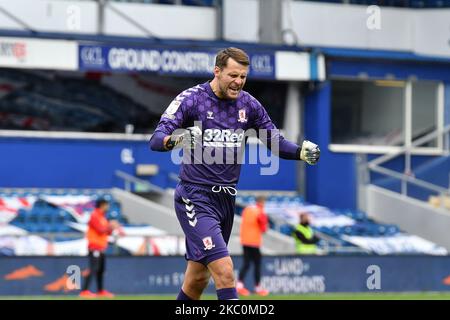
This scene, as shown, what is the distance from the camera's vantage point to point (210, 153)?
9805 millimetres

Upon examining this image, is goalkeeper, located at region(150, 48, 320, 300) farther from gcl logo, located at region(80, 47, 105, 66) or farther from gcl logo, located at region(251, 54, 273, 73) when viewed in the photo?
gcl logo, located at region(251, 54, 273, 73)

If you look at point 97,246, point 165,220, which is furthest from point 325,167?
point 97,246

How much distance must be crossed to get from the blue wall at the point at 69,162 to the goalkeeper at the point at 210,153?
60.9 feet

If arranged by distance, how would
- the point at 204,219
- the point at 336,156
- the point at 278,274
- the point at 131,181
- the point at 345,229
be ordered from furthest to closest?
the point at 336,156, the point at 131,181, the point at 345,229, the point at 278,274, the point at 204,219

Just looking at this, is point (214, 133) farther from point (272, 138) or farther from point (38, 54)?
point (38, 54)

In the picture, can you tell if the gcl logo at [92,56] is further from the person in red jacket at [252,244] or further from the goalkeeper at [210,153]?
the goalkeeper at [210,153]

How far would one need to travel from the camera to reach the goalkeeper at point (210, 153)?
9.59m

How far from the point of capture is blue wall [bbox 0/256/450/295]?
69.0 ft

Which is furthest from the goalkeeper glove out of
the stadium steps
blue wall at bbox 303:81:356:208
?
blue wall at bbox 303:81:356:208

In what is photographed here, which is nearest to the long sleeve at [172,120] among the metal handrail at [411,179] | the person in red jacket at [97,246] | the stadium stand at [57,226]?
the person in red jacket at [97,246]

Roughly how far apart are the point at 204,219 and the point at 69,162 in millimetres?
19239

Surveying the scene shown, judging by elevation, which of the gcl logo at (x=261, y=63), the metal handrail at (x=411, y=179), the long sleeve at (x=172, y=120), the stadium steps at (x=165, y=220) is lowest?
the stadium steps at (x=165, y=220)

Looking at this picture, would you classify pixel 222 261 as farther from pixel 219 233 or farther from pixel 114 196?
pixel 114 196

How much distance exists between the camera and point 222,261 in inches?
373
